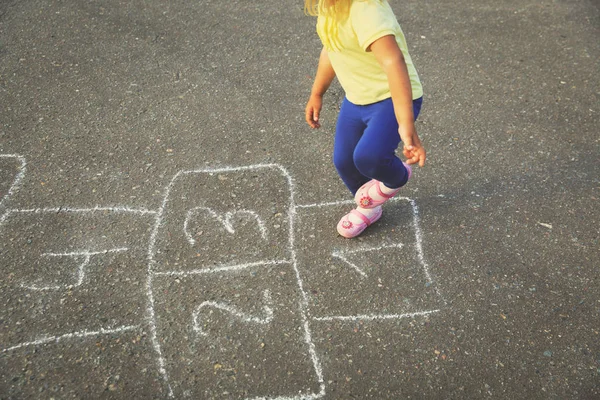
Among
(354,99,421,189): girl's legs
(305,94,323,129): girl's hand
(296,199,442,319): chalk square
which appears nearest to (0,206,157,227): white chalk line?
(296,199,442,319): chalk square

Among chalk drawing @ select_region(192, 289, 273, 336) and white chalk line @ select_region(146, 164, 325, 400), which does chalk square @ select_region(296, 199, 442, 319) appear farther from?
chalk drawing @ select_region(192, 289, 273, 336)

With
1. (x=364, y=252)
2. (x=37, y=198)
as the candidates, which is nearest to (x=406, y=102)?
(x=364, y=252)

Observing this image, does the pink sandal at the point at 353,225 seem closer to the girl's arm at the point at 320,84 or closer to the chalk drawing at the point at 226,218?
the chalk drawing at the point at 226,218

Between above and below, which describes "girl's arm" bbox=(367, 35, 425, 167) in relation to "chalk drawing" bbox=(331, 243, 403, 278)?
above

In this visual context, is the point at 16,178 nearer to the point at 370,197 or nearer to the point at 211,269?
the point at 211,269

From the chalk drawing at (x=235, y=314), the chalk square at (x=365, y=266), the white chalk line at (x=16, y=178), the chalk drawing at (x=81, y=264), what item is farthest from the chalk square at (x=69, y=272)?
the chalk square at (x=365, y=266)

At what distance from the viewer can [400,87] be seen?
7.37ft

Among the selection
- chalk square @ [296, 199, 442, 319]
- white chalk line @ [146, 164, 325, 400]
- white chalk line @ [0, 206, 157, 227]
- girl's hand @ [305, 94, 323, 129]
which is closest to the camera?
white chalk line @ [146, 164, 325, 400]

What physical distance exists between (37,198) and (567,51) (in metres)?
4.13

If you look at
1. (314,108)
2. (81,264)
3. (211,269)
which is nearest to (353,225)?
(314,108)

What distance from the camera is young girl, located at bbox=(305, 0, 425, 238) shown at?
2.22 m

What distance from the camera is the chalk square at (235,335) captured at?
226 centimetres

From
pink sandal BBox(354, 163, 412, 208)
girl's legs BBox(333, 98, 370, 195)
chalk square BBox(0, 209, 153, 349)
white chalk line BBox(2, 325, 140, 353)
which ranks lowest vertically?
white chalk line BBox(2, 325, 140, 353)

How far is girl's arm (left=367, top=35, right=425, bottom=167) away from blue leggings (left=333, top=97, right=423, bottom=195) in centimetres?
15
